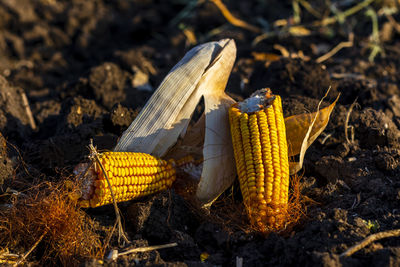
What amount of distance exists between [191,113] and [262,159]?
0.81 meters

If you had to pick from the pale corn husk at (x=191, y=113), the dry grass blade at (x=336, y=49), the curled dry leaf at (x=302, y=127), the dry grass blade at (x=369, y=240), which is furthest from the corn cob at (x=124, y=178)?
the dry grass blade at (x=336, y=49)

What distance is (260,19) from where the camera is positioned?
6.97 metres

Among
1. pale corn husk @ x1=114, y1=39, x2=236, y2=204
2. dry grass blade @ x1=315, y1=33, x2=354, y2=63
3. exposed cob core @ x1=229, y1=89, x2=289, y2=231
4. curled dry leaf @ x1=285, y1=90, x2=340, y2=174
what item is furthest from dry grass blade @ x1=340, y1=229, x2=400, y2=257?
dry grass blade @ x1=315, y1=33, x2=354, y2=63

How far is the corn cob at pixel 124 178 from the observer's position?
2889mm

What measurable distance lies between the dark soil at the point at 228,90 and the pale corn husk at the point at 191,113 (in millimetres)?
310

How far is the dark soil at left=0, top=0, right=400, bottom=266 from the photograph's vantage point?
9.05ft

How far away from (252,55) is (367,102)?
191cm

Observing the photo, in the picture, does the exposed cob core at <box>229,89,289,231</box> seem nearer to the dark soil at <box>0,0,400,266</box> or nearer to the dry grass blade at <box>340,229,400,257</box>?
the dark soil at <box>0,0,400,266</box>

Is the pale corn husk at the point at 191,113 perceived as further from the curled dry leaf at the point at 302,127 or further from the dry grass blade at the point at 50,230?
the dry grass blade at the point at 50,230

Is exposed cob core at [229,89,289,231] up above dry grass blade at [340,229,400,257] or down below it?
above

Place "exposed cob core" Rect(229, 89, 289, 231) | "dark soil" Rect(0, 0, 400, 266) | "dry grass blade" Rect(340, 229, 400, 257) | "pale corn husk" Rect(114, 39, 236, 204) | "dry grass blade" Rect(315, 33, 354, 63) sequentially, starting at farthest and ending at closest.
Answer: "dry grass blade" Rect(315, 33, 354, 63) → "pale corn husk" Rect(114, 39, 236, 204) → "exposed cob core" Rect(229, 89, 289, 231) → "dark soil" Rect(0, 0, 400, 266) → "dry grass blade" Rect(340, 229, 400, 257)

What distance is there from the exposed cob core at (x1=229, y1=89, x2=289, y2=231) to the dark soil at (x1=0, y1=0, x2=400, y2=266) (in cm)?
18

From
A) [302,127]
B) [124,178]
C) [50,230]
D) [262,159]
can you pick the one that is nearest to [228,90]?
[302,127]

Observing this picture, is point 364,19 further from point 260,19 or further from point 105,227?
point 105,227
